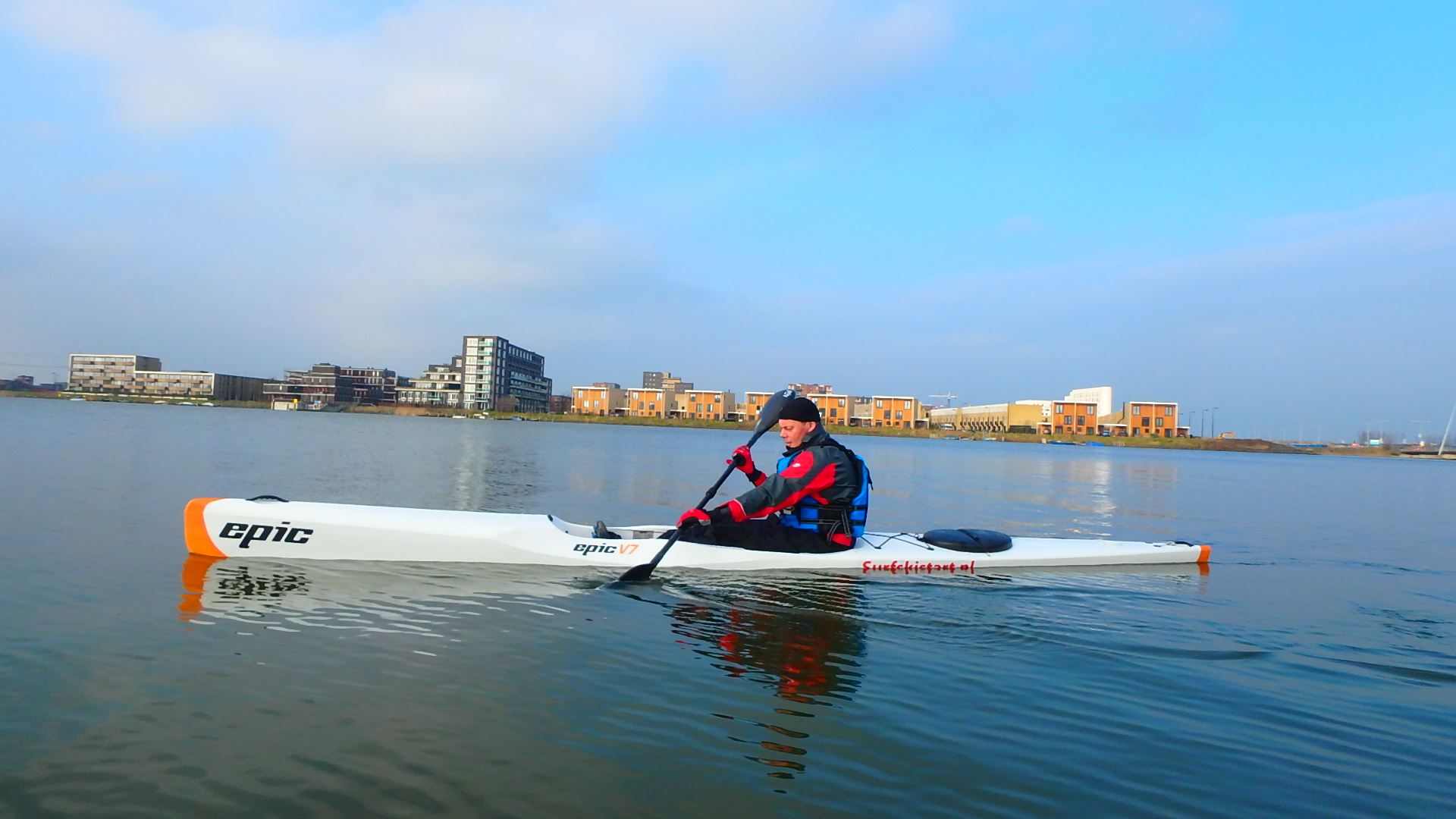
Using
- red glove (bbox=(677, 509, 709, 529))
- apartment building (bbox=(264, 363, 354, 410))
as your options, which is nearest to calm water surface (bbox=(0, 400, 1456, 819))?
red glove (bbox=(677, 509, 709, 529))

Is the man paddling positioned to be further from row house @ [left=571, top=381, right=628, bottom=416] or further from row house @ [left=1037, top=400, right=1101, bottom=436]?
row house @ [left=571, top=381, right=628, bottom=416]

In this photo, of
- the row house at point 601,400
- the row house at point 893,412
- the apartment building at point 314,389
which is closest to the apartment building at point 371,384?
the apartment building at point 314,389

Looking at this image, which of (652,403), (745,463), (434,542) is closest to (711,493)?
(745,463)

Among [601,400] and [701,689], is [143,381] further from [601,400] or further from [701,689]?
[701,689]

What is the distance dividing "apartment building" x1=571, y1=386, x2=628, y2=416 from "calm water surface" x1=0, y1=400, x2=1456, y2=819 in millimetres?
128971

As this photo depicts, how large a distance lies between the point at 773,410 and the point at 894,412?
124 m

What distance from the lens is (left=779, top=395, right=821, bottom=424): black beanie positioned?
813cm

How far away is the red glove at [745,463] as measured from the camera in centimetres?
830

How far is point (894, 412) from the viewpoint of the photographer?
12975 centimetres

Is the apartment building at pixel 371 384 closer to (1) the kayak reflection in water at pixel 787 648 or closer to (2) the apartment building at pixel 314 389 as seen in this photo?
(2) the apartment building at pixel 314 389

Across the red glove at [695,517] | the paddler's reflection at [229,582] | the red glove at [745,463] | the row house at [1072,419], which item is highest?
the row house at [1072,419]

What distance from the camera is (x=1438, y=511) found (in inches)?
889

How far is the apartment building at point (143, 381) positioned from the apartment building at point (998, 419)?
13005cm

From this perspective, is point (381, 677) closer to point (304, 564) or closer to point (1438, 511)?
point (304, 564)
